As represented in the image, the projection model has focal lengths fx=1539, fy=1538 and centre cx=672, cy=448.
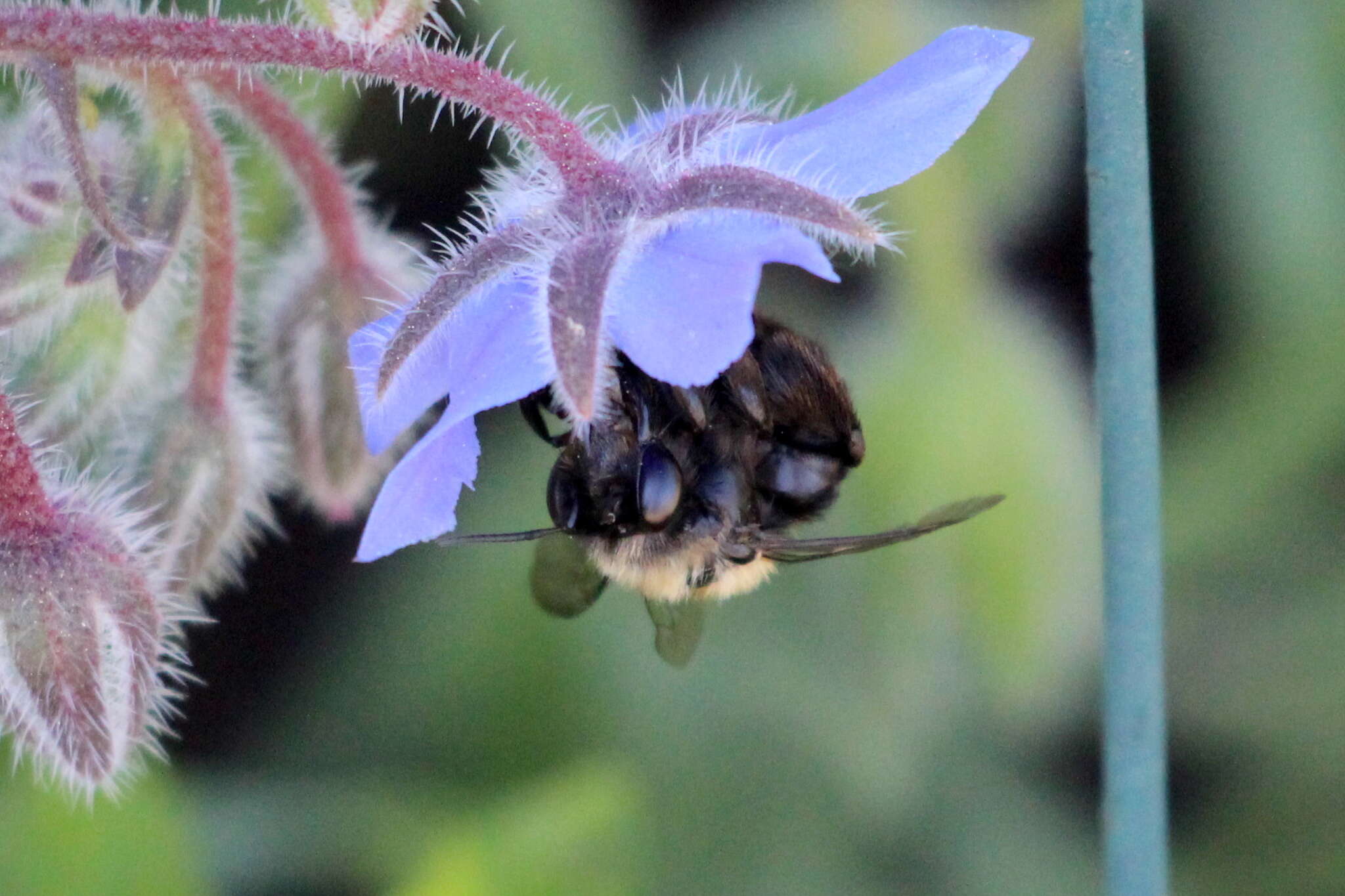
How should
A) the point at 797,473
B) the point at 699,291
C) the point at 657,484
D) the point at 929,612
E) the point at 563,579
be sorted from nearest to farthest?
the point at 699,291 → the point at 657,484 → the point at 797,473 → the point at 563,579 → the point at 929,612

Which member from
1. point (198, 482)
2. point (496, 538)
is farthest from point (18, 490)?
point (496, 538)

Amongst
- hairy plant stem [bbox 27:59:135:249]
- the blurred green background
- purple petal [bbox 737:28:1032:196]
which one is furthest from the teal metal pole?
hairy plant stem [bbox 27:59:135:249]

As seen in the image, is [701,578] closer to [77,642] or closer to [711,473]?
[711,473]

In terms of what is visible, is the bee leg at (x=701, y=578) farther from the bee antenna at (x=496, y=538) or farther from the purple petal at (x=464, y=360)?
the purple petal at (x=464, y=360)

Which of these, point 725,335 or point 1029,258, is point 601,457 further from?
point 1029,258

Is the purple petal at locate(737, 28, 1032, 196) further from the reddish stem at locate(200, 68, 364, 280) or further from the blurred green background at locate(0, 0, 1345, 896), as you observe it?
the blurred green background at locate(0, 0, 1345, 896)

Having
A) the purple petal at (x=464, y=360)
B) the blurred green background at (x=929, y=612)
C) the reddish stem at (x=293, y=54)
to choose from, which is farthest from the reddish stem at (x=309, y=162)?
the blurred green background at (x=929, y=612)
